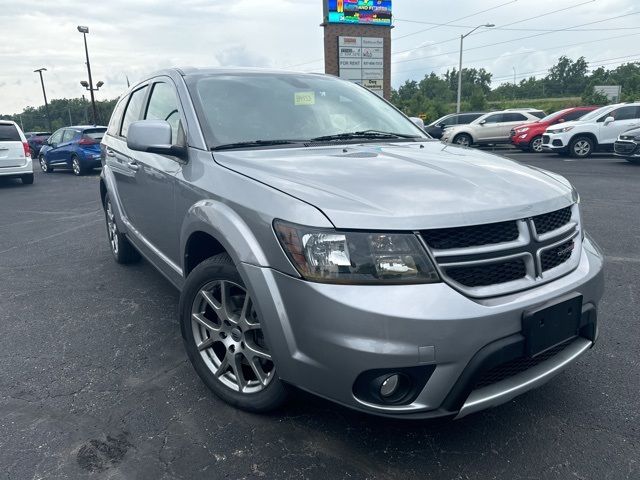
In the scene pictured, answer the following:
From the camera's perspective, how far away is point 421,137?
3.62 meters

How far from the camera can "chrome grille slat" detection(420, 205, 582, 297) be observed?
1.95 metres

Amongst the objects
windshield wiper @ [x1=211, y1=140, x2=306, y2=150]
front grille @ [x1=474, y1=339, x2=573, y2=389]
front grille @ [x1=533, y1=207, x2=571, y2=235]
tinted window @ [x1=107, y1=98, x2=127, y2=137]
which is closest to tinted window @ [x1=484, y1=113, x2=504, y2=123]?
tinted window @ [x1=107, y1=98, x2=127, y2=137]

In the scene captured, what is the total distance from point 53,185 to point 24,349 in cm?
1157

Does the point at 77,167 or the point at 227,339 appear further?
the point at 77,167

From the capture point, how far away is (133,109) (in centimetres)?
443

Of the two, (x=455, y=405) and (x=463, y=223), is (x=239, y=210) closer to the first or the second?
(x=463, y=223)

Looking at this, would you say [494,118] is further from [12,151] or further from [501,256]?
[501,256]

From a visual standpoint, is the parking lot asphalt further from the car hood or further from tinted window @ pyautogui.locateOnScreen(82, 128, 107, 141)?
tinted window @ pyautogui.locateOnScreen(82, 128, 107, 141)

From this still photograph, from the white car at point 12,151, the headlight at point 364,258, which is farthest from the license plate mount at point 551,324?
the white car at point 12,151

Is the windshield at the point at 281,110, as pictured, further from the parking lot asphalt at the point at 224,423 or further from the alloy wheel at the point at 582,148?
the alloy wheel at the point at 582,148

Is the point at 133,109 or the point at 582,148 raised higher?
the point at 133,109

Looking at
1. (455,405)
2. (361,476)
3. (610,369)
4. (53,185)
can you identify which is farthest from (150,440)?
(53,185)

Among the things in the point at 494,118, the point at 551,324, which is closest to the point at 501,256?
the point at 551,324

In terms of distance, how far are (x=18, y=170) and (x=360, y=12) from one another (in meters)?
18.5
